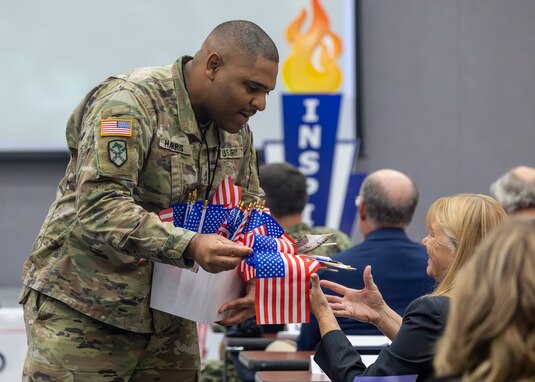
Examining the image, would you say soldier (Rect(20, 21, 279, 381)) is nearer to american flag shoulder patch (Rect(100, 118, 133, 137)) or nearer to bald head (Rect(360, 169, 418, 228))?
american flag shoulder patch (Rect(100, 118, 133, 137))

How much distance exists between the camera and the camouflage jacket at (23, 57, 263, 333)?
2.71 m

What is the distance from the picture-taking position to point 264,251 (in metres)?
2.84

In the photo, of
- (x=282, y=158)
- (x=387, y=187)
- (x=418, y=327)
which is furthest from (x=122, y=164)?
(x=282, y=158)

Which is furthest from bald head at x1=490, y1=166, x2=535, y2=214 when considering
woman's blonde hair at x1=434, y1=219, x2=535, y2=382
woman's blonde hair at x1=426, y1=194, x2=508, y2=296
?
woman's blonde hair at x1=434, y1=219, x2=535, y2=382

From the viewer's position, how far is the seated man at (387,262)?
395 cm

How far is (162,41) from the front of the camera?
8.52 m

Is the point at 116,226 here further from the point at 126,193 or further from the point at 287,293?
the point at 287,293

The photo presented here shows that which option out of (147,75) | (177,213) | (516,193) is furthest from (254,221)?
(516,193)

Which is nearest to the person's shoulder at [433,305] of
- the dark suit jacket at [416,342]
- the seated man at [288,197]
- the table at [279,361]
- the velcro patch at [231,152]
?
the dark suit jacket at [416,342]

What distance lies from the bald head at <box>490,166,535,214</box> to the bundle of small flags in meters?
2.21

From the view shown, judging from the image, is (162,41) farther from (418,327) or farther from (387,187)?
(418,327)

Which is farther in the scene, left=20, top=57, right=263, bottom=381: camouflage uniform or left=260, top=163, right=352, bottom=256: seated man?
left=260, top=163, right=352, bottom=256: seated man

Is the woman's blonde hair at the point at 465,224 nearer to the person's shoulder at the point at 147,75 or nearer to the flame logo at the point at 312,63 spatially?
the person's shoulder at the point at 147,75

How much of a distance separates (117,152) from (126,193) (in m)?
0.12
